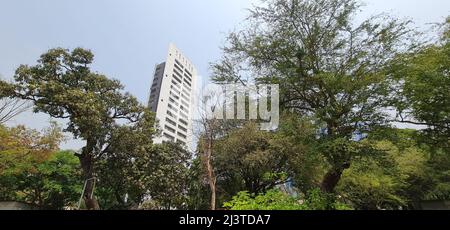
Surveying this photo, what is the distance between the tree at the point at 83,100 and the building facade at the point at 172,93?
42.8 m

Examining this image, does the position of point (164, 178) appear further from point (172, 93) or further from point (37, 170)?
point (172, 93)

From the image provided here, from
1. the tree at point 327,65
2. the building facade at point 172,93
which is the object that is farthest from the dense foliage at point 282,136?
the building facade at point 172,93

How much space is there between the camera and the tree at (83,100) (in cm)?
1516

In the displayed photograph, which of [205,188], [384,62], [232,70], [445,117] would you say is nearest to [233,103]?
[232,70]

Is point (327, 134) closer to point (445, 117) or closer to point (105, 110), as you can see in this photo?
point (445, 117)

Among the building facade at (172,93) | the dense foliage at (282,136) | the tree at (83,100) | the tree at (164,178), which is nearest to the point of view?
the dense foliage at (282,136)

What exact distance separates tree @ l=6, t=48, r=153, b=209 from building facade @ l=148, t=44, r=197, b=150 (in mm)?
42794

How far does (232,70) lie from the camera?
1127cm

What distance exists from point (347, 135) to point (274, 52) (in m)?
3.48

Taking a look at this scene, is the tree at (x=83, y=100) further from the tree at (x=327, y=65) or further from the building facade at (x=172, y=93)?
the building facade at (x=172, y=93)

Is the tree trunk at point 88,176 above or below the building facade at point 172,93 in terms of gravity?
below

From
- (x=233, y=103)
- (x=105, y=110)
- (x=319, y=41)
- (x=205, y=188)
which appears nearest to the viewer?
(x=319, y=41)

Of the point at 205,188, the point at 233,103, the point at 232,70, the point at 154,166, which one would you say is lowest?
the point at 205,188

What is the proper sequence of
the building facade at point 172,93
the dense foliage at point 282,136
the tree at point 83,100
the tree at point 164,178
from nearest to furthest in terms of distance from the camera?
the dense foliage at point 282,136
the tree at point 83,100
the tree at point 164,178
the building facade at point 172,93
